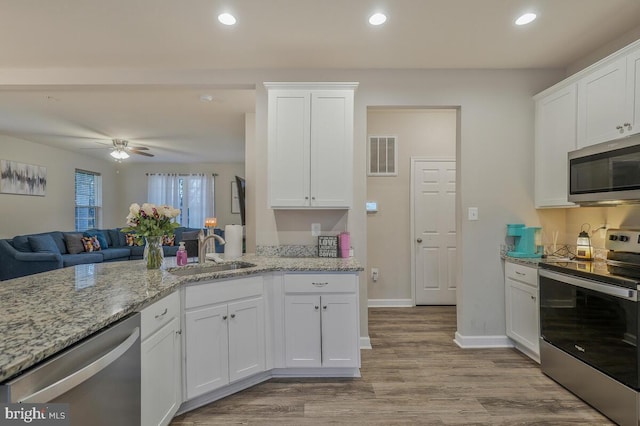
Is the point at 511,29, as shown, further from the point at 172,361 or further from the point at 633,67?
the point at 172,361

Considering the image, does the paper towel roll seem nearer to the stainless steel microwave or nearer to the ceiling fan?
the stainless steel microwave

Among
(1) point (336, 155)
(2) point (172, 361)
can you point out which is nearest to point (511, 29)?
(1) point (336, 155)

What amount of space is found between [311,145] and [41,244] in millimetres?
5335

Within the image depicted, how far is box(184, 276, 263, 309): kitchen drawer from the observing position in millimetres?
2037

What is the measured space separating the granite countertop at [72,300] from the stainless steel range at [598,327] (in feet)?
4.85

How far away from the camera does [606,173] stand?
7.15 ft

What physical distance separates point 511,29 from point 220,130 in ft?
14.2

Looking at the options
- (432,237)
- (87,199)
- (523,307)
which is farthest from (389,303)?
(87,199)

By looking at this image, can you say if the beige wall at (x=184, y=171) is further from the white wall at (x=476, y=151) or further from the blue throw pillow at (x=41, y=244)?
the white wall at (x=476, y=151)

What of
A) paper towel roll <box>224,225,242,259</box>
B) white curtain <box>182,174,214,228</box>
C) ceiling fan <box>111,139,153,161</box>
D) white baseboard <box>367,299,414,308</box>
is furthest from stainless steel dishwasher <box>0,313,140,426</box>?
white curtain <box>182,174,214,228</box>

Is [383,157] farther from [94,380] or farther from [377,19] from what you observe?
[94,380]

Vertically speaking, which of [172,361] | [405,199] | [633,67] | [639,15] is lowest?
[172,361]

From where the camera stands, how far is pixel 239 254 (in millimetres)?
2955

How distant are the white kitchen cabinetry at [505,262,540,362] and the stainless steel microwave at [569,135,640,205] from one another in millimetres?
727
